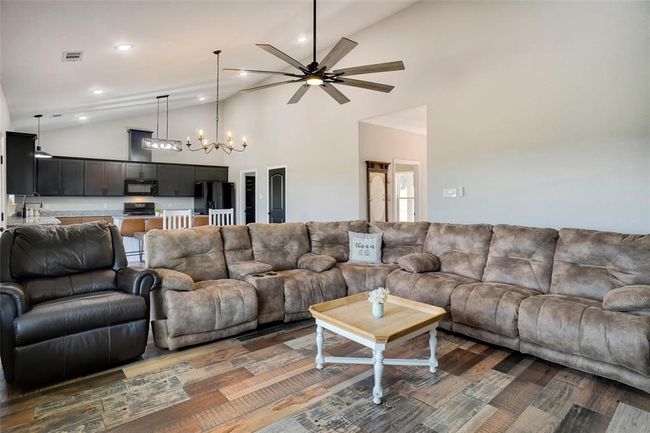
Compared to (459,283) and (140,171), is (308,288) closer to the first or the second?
(459,283)

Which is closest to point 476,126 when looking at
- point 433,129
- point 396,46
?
point 433,129

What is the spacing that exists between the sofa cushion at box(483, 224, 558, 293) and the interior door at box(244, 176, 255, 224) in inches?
265

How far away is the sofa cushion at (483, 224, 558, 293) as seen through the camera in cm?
318

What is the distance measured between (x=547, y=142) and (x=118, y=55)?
519cm

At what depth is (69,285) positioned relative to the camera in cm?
275

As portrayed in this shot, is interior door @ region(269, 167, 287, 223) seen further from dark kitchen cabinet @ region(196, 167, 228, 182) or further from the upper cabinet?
the upper cabinet

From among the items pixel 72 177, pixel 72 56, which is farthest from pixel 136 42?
pixel 72 177

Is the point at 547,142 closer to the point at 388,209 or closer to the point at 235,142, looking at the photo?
the point at 388,209

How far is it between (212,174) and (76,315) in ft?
25.8

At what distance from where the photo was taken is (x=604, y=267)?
2867 mm

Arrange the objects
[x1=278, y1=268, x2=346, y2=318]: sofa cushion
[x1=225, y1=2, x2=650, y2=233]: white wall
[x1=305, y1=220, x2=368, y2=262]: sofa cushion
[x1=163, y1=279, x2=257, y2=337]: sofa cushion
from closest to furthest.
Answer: [x1=163, y1=279, x2=257, y2=337]: sofa cushion
[x1=225, y1=2, x2=650, y2=233]: white wall
[x1=278, y1=268, x2=346, y2=318]: sofa cushion
[x1=305, y1=220, x2=368, y2=262]: sofa cushion

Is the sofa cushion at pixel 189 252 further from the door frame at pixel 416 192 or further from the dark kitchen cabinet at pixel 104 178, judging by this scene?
the dark kitchen cabinet at pixel 104 178

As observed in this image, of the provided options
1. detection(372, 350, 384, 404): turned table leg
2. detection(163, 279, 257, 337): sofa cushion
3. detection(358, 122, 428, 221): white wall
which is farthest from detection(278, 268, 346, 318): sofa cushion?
detection(358, 122, 428, 221): white wall

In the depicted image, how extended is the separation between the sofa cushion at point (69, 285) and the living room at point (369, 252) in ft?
0.06
